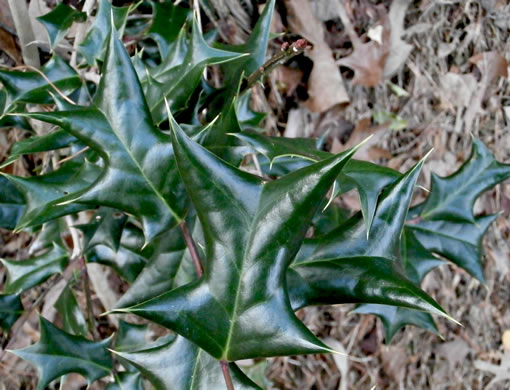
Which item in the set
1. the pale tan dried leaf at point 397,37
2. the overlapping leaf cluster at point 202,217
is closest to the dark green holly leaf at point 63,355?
the overlapping leaf cluster at point 202,217

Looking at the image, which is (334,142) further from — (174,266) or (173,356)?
(173,356)

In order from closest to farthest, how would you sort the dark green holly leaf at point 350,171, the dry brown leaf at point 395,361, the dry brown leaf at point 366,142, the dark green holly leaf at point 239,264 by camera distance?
the dark green holly leaf at point 239,264 < the dark green holly leaf at point 350,171 < the dry brown leaf at point 366,142 < the dry brown leaf at point 395,361

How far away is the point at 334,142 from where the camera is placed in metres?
1.45

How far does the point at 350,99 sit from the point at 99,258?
0.89 meters

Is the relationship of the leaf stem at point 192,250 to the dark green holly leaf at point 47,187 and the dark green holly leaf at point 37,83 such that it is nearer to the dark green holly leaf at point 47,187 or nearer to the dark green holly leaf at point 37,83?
the dark green holly leaf at point 47,187

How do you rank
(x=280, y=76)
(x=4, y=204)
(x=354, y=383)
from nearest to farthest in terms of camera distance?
(x=4, y=204) → (x=280, y=76) → (x=354, y=383)

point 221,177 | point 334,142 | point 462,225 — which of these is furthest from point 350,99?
point 221,177

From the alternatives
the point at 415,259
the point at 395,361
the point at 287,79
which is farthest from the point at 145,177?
the point at 395,361

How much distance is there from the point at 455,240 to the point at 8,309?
0.83m

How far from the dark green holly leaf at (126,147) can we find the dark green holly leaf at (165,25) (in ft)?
1.12

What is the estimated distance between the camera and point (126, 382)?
0.81m

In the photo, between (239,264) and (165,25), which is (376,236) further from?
(165,25)

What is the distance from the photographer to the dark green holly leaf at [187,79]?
727mm

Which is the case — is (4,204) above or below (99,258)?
above
